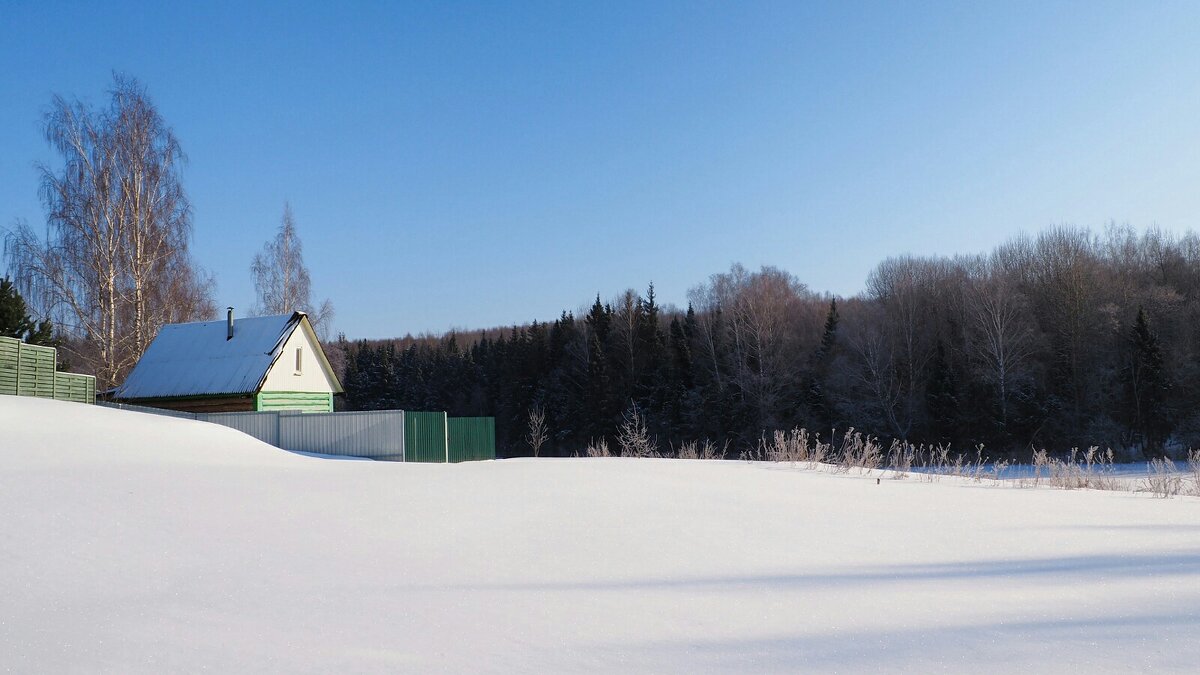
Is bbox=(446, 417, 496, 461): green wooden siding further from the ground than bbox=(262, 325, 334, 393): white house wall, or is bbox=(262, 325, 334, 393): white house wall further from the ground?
bbox=(262, 325, 334, 393): white house wall

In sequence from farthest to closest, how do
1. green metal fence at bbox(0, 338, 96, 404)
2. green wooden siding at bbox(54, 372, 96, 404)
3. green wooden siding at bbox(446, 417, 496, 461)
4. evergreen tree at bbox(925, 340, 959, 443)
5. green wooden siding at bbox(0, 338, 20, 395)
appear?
evergreen tree at bbox(925, 340, 959, 443) → green wooden siding at bbox(54, 372, 96, 404) → green wooden siding at bbox(446, 417, 496, 461) → green metal fence at bbox(0, 338, 96, 404) → green wooden siding at bbox(0, 338, 20, 395)

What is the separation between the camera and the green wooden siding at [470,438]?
21.8 m

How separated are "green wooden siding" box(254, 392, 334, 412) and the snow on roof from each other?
71 centimetres

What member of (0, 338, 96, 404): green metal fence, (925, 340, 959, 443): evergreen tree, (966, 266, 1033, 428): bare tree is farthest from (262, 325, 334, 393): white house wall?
(966, 266, 1033, 428): bare tree

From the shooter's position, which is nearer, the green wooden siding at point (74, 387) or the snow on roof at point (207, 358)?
the green wooden siding at point (74, 387)

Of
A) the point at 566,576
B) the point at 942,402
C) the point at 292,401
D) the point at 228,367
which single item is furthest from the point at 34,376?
the point at 942,402

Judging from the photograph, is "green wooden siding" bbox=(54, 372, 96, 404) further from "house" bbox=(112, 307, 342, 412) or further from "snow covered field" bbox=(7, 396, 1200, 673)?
"snow covered field" bbox=(7, 396, 1200, 673)

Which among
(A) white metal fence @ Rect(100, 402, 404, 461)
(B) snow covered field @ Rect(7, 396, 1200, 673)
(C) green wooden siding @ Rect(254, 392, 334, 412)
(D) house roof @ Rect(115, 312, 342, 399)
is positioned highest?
(D) house roof @ Rect(115, 312, 342, 399)

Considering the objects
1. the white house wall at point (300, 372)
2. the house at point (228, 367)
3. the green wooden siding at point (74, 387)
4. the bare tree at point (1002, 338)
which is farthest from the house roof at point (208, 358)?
the bare tree at point (1002, 338)

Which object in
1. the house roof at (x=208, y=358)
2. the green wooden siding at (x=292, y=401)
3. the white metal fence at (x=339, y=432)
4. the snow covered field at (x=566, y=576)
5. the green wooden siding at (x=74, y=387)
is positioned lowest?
the snow covered field at (x=566, y=576)

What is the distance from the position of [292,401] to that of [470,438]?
27.2ft

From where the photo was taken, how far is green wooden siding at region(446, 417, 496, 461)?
21781mm

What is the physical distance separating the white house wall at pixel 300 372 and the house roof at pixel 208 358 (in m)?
0.40

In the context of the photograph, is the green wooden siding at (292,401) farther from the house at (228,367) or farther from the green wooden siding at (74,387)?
the green wooden siding at (74,387)
